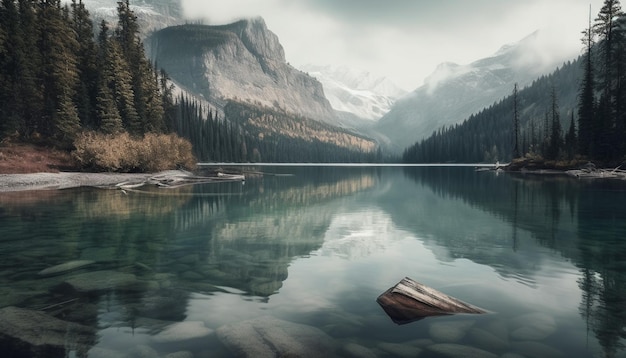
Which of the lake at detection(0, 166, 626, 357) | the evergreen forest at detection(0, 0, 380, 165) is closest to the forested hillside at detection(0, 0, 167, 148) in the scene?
the evergreen forest at detection(0, 0, 380, 165)

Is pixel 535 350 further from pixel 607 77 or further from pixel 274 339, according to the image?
pixel 607 77

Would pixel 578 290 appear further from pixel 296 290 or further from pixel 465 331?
pixel 296 290

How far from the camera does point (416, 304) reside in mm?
10602

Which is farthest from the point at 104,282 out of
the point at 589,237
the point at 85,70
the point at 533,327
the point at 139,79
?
the point at 139,79

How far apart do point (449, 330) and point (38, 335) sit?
9904 millimetres

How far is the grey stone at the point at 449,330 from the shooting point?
29.5 feet

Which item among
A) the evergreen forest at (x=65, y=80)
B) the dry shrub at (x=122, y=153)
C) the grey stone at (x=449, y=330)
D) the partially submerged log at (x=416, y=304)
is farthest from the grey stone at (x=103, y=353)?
the evergreen forest at (x=65, y=80)

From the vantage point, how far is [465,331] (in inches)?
371

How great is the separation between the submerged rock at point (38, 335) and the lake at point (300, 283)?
55 millimetres

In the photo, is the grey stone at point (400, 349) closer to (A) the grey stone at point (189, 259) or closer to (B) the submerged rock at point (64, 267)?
(A) the grey stone at point (189, 259)

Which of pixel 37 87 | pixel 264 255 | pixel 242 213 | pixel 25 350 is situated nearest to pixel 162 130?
pixel 37 87

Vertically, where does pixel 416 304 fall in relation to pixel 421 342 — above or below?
above

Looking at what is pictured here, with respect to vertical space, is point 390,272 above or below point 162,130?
below

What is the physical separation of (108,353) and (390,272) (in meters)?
10.4
